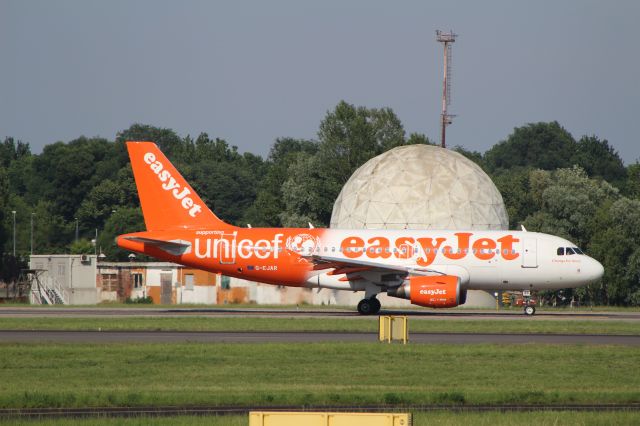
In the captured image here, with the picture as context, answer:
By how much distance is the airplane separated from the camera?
4800 cm

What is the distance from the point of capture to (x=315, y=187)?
9606cm

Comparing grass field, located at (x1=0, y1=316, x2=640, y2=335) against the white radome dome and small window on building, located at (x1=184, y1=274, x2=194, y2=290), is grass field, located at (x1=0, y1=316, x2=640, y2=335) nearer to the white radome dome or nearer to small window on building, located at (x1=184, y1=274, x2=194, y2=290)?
small window on building, located at (x1=184, y1=274, x2=194, y2=290)

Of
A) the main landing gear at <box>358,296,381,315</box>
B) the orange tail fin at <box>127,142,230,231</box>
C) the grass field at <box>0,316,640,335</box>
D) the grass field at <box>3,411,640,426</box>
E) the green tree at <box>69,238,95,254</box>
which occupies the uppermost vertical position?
the orange tail fin at <box>127,142,230,231</box>

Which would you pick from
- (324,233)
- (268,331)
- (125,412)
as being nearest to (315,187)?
(324,233)

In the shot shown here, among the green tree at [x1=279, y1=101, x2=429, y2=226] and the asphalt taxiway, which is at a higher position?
the green tree at [x1=279, y1=101, x2=429, y2=226]

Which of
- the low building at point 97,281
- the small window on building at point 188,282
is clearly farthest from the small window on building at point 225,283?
the low building at point 97,281

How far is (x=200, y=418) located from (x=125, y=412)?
166cm

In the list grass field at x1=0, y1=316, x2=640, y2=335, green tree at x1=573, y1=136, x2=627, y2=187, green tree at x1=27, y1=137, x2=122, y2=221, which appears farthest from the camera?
green tree at x1=573, y1=136, x2=627, y2=187

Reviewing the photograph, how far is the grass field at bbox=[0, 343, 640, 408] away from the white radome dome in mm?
34072

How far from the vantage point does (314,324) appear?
134ft

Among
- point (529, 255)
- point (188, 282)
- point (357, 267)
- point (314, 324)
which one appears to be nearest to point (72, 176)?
point (188, 282)

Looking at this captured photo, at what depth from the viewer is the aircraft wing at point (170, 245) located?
49188 mm

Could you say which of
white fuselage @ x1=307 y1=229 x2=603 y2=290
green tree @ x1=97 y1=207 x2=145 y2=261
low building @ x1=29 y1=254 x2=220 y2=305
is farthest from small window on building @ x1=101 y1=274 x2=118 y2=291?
white fuselage @ x1=307 y1=229 x2=603 y2=290

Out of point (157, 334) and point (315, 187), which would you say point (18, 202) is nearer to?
point (315, 187)
